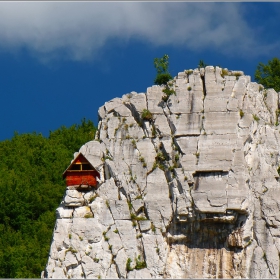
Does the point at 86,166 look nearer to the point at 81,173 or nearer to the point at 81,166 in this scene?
the point at 81,166

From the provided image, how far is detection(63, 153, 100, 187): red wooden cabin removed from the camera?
37.4 meters

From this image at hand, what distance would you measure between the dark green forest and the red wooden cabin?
463 inches

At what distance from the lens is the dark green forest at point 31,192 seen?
4891 centimetres

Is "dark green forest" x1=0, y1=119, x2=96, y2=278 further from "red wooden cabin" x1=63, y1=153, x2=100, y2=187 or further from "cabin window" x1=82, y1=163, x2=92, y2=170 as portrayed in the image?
"cabin window" x1=82, y1=163, x2=92, y2=170

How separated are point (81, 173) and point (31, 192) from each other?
21.4 metres

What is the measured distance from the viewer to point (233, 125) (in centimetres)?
3725

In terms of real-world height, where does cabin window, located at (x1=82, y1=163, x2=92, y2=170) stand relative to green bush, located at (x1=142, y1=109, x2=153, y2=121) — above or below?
below

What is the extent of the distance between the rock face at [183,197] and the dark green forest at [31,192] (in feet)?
40.9

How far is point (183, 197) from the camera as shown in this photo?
36.0 m

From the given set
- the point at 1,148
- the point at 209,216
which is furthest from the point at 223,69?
the point at 1,148

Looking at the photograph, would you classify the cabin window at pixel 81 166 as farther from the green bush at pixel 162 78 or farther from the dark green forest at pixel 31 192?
the dark green forest at pixel 31 192

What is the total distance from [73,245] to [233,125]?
10.6 meters

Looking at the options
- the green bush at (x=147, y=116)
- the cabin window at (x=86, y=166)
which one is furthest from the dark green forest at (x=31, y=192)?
the green bush at (x=147, y=116)

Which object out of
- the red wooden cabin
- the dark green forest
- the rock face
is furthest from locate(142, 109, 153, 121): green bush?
the dark green forest
